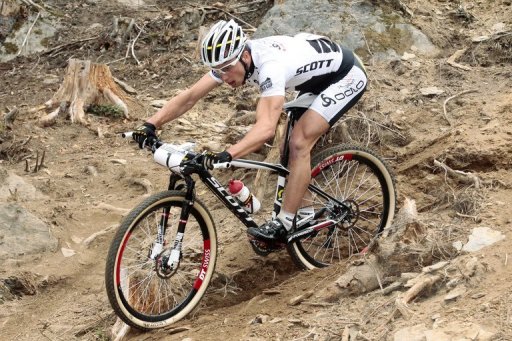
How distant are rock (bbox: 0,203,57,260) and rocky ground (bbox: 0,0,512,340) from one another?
1.4 inches

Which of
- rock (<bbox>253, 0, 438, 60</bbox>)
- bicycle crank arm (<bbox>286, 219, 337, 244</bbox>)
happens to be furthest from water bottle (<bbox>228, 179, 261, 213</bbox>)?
rock (<bbox>253, 0, 438, 60</bbox>)

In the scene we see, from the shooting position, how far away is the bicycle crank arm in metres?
6.22

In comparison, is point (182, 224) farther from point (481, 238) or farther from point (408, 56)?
point (408, 56)

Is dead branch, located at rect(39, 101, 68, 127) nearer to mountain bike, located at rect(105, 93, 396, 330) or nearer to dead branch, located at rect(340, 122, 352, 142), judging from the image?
dead branch, located at rect(340, 122, 352, 142)

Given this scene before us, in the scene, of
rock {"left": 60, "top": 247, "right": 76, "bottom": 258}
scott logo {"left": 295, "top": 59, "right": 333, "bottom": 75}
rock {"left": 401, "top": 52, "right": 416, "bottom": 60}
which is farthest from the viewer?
rock {"left": 401, "top": 52, "right": 416, "bottom": 60}

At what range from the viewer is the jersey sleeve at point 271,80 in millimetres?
5461

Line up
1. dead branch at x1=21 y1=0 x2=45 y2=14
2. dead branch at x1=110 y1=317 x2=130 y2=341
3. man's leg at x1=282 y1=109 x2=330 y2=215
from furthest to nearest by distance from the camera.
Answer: dead branch at x1=21 y1=0 x2=45 y2=14, man's leg at x1=282 y1=109 x2=330 y2=215, dead branch at x1=110 y1=317 x2=130 y2=341

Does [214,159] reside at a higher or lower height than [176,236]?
higher

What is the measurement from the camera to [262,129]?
5.32 meters

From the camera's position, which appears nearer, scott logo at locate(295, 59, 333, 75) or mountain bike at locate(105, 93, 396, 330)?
mountain bike at locate(105, 93, 396, 330)

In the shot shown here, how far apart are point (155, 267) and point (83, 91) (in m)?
6.05

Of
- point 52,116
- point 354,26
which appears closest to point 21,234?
point 52,116

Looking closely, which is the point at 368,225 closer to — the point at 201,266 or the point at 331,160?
the point at 331,160

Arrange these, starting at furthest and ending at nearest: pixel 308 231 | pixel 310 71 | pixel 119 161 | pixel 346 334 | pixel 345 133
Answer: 1. pixel 119 161
2. pixel 345 133
3. pixel 308 231
4. pixel 310 71
5. pixel 346 334
